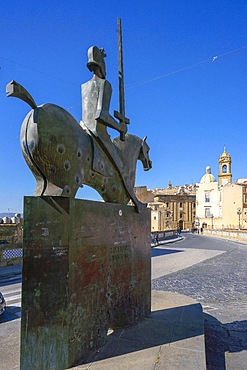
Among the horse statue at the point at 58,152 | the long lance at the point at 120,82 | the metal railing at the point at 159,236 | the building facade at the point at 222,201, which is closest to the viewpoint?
the horse statue at the point at 58,152

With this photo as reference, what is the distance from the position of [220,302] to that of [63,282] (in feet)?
20.6

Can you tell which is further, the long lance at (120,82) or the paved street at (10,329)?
the long lance at (120,82)

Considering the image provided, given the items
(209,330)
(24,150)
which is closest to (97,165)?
(24,150)

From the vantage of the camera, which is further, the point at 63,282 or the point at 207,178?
the point at 207,178

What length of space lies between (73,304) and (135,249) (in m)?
1.96

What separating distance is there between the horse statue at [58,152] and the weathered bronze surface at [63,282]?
36 cm

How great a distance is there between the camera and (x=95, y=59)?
495 centimetres

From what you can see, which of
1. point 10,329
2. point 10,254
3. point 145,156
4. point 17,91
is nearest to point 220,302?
point 145,156

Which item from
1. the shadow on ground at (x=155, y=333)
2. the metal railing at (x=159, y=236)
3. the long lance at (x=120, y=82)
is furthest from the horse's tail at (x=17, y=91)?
the metal railing at (x=159, y=236)

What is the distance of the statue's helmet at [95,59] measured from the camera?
4914 millimetres

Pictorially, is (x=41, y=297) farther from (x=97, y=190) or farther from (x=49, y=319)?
(x=97, y=190)

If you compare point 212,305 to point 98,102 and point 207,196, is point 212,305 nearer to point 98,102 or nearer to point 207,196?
point 98,102

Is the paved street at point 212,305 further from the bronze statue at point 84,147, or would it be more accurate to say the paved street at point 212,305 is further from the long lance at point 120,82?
the long lance at point 120,82

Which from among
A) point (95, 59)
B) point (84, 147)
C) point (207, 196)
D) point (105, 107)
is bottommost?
point (84, 147)
